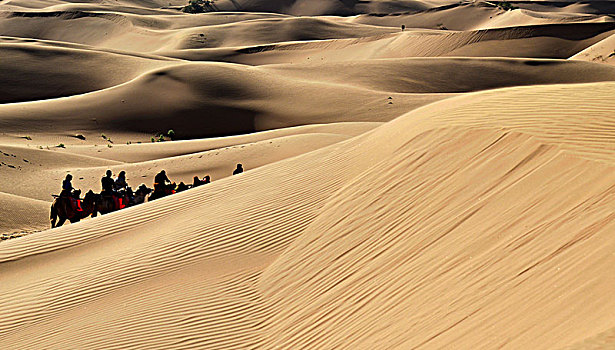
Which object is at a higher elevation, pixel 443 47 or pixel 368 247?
pixel 443 47

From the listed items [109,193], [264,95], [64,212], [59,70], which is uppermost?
[59,70]

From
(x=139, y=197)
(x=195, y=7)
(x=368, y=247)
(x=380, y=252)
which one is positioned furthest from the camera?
(x=195, y=7)

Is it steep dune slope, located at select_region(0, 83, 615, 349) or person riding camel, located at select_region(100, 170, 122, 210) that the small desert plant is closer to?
person riding camel, located at select_region(100, 170, 122, 210)

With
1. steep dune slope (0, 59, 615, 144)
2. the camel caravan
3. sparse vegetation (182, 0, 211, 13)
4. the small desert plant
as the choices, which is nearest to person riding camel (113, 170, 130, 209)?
the camel caravan

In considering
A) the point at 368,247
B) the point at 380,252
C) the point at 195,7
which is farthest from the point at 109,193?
the point at 195,7

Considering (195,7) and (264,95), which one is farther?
(195,7)

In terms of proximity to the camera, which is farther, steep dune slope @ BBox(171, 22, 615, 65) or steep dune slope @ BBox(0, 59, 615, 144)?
steep dune slope @ BBox(171, 22, 615, 65)

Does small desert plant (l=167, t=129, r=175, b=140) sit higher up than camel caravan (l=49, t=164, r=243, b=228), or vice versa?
small desert plant (l=167, t=129, r=175, b=140)

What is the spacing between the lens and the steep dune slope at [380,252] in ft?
20.3

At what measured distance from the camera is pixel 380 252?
8414 mm

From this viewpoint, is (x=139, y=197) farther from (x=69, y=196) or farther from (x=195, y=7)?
(x=195, y=7)

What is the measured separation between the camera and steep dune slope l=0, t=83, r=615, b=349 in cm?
620

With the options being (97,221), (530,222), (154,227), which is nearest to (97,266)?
(154,227)

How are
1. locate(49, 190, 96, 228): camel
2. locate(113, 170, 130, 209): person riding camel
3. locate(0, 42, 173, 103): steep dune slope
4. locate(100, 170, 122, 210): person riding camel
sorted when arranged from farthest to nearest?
locate(0, 42, 173, 103): steep dune slope → locate(113, 170, 130, 209): person riding camel → locate(100, 170, 122, 210): person riding camel → locate(49, 190, 96, 228): camel
